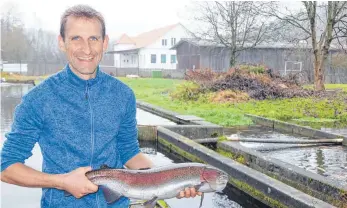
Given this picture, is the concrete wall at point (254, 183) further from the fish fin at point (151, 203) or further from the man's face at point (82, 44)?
the man's face at point (82, 44)

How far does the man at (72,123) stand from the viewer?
→ 2473mm

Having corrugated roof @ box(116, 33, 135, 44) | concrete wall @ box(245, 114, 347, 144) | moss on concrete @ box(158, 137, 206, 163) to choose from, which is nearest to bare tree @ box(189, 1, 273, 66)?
concrete wall @ box(245, 114, 347, 144)

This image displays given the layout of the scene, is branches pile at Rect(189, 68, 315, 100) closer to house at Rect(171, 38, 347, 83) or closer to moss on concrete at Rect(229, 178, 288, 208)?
moss on concrete at Rect(229, 178, 288, 208)

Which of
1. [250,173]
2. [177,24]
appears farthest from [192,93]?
[177,24]

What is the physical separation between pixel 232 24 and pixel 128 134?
123 ft

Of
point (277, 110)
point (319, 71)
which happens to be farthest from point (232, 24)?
point (277, 110)

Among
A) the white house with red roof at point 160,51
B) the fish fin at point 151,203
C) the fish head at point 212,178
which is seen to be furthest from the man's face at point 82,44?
the white house with red roof at point 160,51

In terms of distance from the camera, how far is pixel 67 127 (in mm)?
2562

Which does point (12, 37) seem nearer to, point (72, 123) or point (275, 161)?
point (275, 161)

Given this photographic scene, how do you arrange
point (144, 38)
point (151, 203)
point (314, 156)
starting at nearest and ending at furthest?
1. point (151, 203)
2. point (314, 156)
3. point (144, 38)

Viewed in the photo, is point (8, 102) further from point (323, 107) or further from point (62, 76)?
point (62, 76)

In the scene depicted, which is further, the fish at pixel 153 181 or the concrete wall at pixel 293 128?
the concrete wall at pixel 293 128

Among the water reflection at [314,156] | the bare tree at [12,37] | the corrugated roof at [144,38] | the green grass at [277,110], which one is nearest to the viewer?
the water reflection at [314,156]

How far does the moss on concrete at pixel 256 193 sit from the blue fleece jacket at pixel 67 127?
4457mm
